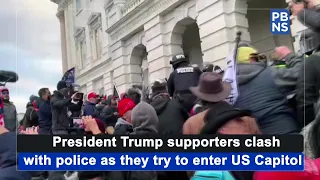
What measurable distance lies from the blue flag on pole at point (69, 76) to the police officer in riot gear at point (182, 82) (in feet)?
3.19

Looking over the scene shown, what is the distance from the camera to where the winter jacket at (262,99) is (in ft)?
6.56

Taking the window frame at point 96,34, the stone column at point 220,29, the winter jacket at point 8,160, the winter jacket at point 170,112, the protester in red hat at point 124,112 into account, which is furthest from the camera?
the stone column at point 220,29

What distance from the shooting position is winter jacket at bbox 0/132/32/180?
214 cm

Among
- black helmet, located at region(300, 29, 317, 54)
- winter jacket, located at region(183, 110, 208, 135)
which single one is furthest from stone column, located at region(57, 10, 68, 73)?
black helmet, located at region(300, 29, 317, 54)

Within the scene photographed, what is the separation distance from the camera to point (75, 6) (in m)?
2.57

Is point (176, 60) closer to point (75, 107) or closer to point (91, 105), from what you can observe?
point (91, 105)

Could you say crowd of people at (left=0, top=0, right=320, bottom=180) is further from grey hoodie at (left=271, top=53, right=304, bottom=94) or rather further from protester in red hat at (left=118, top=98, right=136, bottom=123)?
protester in red hat at (left=118, top=98, right=136, bottom=123)

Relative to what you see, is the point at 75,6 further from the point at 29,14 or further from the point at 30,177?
the point at 30,177

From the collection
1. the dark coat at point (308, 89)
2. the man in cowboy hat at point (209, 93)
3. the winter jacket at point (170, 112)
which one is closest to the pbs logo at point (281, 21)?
the dark coat at point (308, 89)

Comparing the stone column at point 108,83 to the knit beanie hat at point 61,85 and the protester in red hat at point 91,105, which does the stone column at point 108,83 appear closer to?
the protester in red hat at point 91,105

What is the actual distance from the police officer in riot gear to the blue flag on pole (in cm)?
97

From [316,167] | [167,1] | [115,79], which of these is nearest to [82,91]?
[115,79]
